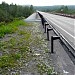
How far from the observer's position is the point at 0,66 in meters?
8.05

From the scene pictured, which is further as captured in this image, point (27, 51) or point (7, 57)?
point (27, 51)

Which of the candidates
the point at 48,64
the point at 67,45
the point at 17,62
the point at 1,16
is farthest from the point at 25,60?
the point at 1,16

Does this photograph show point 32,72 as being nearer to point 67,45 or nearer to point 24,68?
point 24,68

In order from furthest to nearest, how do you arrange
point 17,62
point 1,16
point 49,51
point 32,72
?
point 1,16 < point 49,51 < point 17,62 < point 32,72

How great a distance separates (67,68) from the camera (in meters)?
7.70

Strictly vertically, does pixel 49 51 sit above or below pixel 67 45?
below

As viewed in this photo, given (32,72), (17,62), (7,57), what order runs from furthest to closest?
(7,57), (17,62), (32,72)

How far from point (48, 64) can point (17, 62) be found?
1.13 m

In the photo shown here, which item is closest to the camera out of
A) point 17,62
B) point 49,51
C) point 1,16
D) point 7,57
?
point 17,62

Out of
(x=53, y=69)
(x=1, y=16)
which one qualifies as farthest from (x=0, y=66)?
(x=1, y=16)

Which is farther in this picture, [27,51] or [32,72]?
[27,51]

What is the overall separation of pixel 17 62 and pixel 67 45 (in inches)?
72.6

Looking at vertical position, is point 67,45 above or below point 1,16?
above

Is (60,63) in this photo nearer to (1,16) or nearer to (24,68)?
(24,68)
